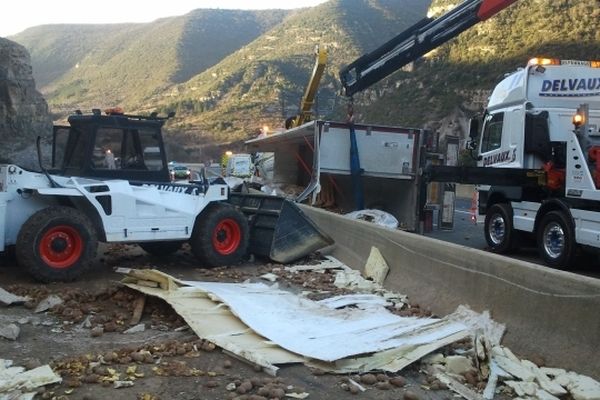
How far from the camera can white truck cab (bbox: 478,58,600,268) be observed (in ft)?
31.6

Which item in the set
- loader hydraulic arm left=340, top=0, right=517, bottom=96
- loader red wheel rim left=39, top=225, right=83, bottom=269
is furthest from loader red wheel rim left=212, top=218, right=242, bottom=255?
loader hydraulic arm left=340, top=0, right=517, bottom=96

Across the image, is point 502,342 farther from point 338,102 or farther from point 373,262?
point 338,102

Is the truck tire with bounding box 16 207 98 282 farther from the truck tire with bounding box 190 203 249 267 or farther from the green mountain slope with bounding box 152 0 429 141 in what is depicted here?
the green mountain slope with bounding box 152 0 429 141

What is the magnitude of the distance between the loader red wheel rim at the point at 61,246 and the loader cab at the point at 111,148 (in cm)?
99

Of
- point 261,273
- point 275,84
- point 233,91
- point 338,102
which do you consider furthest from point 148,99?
point 261,273

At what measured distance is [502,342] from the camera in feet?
17.4

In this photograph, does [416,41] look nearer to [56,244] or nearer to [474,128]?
[474,128]

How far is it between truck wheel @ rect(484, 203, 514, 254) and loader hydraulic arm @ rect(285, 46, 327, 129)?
7.28 meters

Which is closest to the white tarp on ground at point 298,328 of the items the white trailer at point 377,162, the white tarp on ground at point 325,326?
the white tarp on ground at point 325,326

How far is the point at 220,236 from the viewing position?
9414mm

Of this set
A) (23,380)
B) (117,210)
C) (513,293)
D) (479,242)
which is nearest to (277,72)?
(479,242)

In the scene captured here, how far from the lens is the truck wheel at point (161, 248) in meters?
→ 9.80

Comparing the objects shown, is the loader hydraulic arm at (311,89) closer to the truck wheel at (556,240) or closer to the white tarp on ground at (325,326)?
the truck wheel at (556,240)

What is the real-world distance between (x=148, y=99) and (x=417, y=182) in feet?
223
